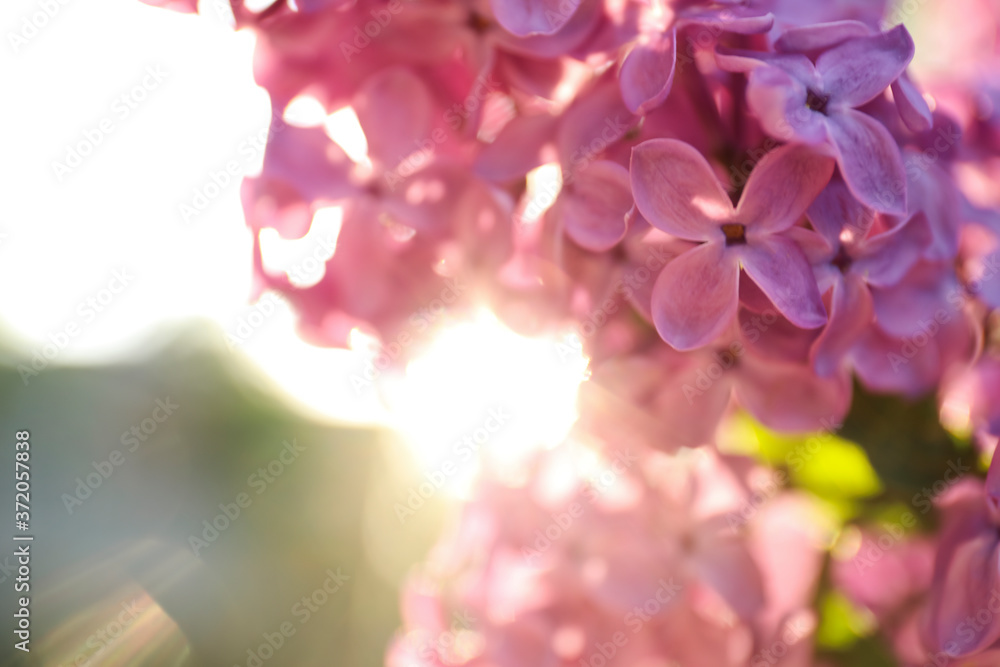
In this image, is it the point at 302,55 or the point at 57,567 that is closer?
the point at 302,55

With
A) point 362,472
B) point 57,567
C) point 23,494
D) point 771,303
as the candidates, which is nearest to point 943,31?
point 771,303

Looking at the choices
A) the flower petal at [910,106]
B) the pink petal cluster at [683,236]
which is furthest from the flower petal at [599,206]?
the flower petal at [910,106]

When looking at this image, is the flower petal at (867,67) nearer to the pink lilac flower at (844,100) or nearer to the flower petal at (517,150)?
the pink lilac flower at (844,100)

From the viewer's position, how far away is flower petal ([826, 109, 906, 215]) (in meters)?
0.30

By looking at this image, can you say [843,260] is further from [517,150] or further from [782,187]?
[517,150]

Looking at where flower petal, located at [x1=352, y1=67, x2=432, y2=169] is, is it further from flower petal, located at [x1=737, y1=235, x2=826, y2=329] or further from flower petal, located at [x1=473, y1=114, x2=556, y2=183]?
flower petal, located at [x1=737, y1=235, x2=826, y2=329]

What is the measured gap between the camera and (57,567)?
98 cm

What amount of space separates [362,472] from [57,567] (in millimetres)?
624

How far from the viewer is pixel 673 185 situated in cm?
32

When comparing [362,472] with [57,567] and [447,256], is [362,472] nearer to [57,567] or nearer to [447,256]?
[57,567]

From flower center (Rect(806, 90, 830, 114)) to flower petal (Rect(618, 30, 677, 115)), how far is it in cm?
5

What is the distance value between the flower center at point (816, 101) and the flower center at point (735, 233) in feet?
0.17

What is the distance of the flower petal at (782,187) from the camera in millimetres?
309

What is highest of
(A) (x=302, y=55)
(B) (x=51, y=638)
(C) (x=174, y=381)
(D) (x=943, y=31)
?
(A) (x=302, y=55)
